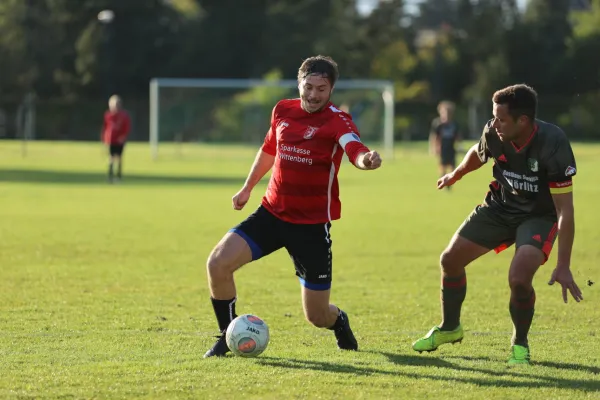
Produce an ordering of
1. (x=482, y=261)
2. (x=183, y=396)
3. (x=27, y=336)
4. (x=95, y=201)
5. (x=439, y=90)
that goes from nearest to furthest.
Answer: (x=183, y=396), (x=27, y=336), (x=482, y=261), (x=95, y=201), (x=439, y=90)

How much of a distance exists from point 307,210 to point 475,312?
2819mm

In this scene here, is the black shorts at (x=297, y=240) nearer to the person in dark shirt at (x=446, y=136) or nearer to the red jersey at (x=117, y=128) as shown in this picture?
the person in dark shirt at (x=446, y=136)

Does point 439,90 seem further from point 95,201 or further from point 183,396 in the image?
point 183,396

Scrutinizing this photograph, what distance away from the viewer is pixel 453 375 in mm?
6742

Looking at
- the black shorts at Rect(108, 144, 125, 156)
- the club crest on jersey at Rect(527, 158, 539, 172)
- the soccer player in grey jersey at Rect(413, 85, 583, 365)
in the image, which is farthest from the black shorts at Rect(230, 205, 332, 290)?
the black shorts at Rect(108, 144, 125, 156)

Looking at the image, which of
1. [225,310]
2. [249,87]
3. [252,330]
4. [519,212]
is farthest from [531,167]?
[249,87]

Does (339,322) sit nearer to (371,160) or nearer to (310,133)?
(310,133)

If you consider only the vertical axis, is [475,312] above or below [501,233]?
below

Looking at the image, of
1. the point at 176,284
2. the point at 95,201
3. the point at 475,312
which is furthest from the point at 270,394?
the point at 95,201

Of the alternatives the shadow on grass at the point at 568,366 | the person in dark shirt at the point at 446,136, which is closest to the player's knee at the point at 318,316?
the shadow on grass at the point at 568,366

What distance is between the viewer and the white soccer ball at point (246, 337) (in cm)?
703

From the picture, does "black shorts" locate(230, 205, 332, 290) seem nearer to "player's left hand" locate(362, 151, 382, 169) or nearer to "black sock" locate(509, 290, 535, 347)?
"player's left hand" locate(362, 151, 382, 169)

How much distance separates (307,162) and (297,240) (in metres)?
0.51

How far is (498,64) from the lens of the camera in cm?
6481
